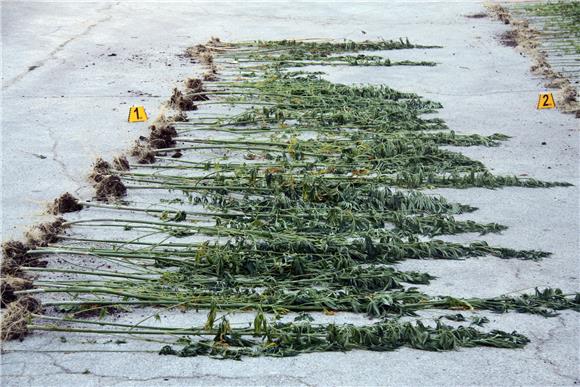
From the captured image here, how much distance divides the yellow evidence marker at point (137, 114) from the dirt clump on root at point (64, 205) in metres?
2.44

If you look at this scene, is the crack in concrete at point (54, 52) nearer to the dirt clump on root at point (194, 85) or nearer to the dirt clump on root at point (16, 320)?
the dirt clump on root at point (194, 85)

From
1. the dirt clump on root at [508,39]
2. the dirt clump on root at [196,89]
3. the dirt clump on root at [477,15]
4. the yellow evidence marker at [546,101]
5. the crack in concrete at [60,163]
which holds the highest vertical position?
the dirt clump on root at [477,15]

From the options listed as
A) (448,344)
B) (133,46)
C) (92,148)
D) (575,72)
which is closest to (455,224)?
(448,344)

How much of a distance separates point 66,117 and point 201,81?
1.99 m

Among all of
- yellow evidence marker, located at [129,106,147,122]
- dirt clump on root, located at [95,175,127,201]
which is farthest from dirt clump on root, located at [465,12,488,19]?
dirt clump on root, located at [95,175,127,201]

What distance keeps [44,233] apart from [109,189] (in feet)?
3.42

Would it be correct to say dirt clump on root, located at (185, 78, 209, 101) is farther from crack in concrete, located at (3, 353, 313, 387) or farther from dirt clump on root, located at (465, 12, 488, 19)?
dirt clump on root, located at (465, 12, 488, 19)

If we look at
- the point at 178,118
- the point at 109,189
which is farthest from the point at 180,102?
the point at 109,189

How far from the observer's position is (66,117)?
891 cm

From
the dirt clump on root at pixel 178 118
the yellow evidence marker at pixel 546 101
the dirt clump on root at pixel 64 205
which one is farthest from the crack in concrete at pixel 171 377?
the yellow evidence marker at pixel 546 101

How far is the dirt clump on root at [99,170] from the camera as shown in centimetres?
689

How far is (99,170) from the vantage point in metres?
7.00

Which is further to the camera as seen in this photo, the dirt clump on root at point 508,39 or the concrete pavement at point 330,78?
the dirt clump on root at point 508,39

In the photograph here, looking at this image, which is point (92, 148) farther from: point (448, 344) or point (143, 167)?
point (448, 344)
